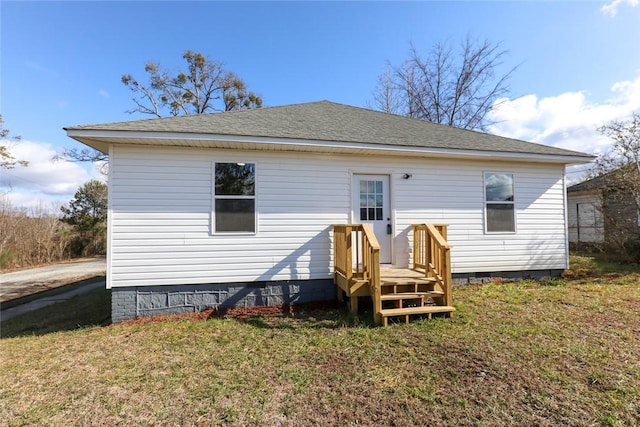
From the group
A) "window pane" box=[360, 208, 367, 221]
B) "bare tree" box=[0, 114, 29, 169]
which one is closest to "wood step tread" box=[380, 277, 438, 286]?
"window pane" box=[360, 208, 367, 221]

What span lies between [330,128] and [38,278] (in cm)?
1348

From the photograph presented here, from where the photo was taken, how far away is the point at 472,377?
9.22 ft

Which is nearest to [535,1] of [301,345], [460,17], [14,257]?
[460,17]

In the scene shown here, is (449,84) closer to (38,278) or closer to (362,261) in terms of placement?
(362,261)

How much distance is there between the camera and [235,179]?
543cm

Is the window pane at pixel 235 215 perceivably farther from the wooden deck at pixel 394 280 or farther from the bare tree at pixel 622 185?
the bare tree at pixel 622 185

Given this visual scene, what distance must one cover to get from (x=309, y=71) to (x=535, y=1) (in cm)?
886

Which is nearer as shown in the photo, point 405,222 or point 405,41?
point 405,222

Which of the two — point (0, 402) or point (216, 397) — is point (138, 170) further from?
point (216, 397)

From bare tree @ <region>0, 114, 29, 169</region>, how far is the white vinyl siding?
13702 millimetres

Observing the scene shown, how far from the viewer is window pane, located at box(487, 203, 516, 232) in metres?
6.48

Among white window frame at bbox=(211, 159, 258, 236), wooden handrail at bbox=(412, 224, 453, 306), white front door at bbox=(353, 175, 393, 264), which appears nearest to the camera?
wooden handrail at bbox=(412, 224, 453, 306)

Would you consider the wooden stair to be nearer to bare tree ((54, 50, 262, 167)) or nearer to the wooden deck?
the wooden deck

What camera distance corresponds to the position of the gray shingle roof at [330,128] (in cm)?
508
